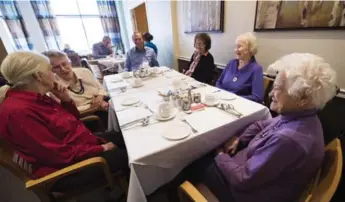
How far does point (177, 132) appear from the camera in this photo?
96cm

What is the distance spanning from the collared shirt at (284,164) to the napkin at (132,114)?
2.20 feet

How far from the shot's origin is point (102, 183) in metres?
1.07

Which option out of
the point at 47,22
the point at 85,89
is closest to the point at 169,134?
the point at 85,89

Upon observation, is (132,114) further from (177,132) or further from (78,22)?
(78,22)

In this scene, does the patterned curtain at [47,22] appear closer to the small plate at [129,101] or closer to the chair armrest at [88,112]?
the chair armrest at [88,112]

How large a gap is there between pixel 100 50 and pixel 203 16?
436 cm

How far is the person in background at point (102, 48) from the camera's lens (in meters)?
5.80

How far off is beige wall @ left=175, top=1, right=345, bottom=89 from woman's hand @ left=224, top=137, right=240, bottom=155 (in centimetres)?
110

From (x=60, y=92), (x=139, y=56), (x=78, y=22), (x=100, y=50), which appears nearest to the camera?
(x=60, y=92)

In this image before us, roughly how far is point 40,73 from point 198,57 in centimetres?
187

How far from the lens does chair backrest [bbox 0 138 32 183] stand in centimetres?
80

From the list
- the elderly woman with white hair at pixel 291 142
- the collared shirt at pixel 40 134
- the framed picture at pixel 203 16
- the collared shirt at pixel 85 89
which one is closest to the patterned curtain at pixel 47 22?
the framed picture at pixel 203 16

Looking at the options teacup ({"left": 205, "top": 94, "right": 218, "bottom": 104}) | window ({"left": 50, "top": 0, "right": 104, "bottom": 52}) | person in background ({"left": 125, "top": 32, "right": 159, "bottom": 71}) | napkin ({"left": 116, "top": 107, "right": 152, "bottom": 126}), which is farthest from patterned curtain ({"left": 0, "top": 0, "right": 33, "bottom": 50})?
teacup ({"left": 205, "top": 94, "right": 218, "bottom": 104})

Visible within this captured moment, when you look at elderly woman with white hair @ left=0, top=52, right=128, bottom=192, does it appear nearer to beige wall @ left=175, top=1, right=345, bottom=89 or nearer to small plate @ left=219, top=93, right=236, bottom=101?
small plate @ left=219, top=93, right=236, bottom=101
